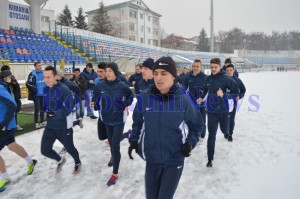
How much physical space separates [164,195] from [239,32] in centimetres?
10838

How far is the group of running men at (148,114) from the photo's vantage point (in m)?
2.79

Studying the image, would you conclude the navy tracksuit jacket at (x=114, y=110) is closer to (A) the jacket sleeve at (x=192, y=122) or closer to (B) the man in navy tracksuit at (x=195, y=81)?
(A) the jacket sleeve at (x=192, y=122)

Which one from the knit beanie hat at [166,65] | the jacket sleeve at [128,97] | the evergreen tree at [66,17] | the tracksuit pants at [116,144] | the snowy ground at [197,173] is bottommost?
the snowy ground at [197,173]

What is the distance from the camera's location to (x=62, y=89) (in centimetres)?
451

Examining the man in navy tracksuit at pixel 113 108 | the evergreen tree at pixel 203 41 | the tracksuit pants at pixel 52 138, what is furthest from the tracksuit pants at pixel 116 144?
the evergreen tree at pixel 203 41

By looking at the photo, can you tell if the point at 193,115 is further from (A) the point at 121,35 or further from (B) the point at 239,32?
(B) the point at 239,32

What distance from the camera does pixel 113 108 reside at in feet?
15.0

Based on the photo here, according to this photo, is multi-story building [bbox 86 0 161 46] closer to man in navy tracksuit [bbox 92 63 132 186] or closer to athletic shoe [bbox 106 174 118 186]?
man in navy tracksuit [bbox 92 63 132 186]

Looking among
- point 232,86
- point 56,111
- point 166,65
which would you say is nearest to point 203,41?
point 232,86

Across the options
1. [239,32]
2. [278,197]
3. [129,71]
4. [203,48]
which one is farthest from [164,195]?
[239,32]

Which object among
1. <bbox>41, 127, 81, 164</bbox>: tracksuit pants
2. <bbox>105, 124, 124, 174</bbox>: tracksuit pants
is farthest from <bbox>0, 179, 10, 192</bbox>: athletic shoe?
<bbox>105, 124, 124, 174</bbox>: tracksuit pants

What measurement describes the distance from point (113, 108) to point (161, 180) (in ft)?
6.68

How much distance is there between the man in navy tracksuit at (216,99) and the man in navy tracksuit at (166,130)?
243cm

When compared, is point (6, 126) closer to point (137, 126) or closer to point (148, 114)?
point (137, 126)
